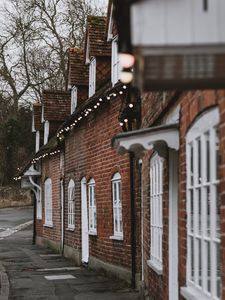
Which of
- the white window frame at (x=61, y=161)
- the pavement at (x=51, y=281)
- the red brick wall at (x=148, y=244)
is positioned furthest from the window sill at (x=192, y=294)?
the white window frame at (x=61, y=161)

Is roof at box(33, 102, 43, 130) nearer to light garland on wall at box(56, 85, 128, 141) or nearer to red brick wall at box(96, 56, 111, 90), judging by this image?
light garland on wall at box(56, 85, 128, 141)

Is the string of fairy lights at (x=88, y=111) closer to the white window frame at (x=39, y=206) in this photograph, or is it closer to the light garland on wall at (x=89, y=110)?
the light garland on wall at (x=89, y=110)

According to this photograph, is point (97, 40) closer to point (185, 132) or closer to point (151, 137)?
point (151, 137)

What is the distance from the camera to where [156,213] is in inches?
336

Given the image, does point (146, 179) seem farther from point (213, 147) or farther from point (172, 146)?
point (213, 147)

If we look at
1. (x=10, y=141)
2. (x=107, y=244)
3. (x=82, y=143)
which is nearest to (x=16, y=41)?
(x=10, y=141)

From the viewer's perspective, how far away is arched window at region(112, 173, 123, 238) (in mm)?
12802

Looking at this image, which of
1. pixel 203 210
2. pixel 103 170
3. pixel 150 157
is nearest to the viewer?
pixel 203 210

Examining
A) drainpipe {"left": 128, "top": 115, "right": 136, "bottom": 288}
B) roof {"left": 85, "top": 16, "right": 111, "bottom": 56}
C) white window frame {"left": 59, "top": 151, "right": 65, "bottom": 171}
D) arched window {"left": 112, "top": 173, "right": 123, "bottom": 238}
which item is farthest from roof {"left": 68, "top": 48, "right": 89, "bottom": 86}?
drainpipe {"left": 128, "top": 115, "right": 136, "bottom": 288}

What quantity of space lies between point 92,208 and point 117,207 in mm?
2723

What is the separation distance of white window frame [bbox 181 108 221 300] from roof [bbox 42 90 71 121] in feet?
60.4

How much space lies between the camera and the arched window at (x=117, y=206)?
12802 millimetres

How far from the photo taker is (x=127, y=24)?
2455 millimetres

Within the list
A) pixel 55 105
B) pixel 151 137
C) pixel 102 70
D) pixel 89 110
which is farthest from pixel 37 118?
pixel 151 137
